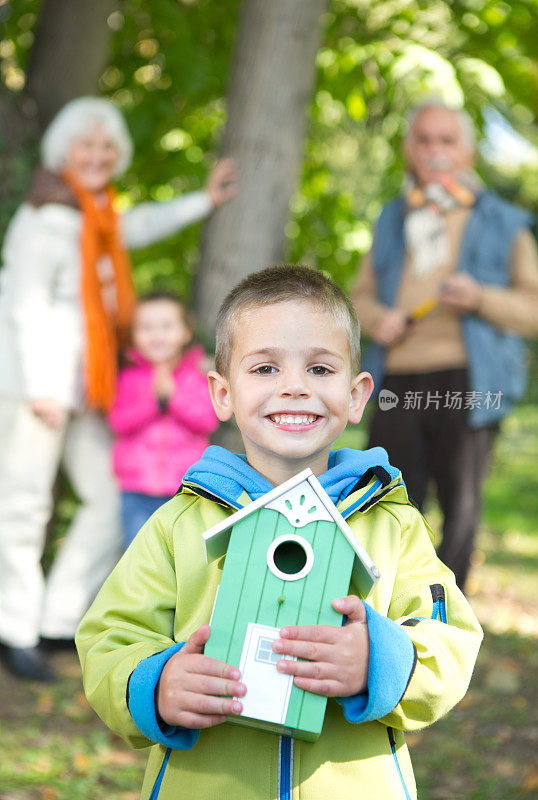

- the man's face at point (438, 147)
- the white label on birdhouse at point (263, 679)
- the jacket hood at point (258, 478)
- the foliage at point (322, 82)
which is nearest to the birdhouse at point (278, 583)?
the white label on birdhouse at point (263, 679)

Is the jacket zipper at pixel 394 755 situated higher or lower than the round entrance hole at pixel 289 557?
lower

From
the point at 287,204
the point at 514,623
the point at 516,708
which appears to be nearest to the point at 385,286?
the point at 287,204

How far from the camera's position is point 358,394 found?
156 cm

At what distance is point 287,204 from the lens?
3.76 meters

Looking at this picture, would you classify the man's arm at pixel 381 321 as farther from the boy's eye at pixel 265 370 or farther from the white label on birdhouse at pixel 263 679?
the white label on birdhouse at pixel 263 679

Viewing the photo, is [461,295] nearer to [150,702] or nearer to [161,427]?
[161,427]

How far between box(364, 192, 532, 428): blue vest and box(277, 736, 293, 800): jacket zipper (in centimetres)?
199

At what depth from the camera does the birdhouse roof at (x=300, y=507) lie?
4.30 ft

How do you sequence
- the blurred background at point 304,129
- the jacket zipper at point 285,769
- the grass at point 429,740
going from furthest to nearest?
1. the blurred background at point 304,129
2. the grass at point 429,740
3. the jacket zipper at point 285,769

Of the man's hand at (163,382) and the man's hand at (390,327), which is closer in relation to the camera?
the man's hand at (390,327)

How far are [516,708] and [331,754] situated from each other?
2.66 m

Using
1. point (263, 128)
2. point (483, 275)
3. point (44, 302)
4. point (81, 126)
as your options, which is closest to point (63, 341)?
point (44, 302)

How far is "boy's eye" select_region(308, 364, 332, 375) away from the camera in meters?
1.44

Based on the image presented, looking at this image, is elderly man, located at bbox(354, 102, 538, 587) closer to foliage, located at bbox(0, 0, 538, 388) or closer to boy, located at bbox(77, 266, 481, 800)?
foliage, located at bbox(0, 0, 538, 388)
